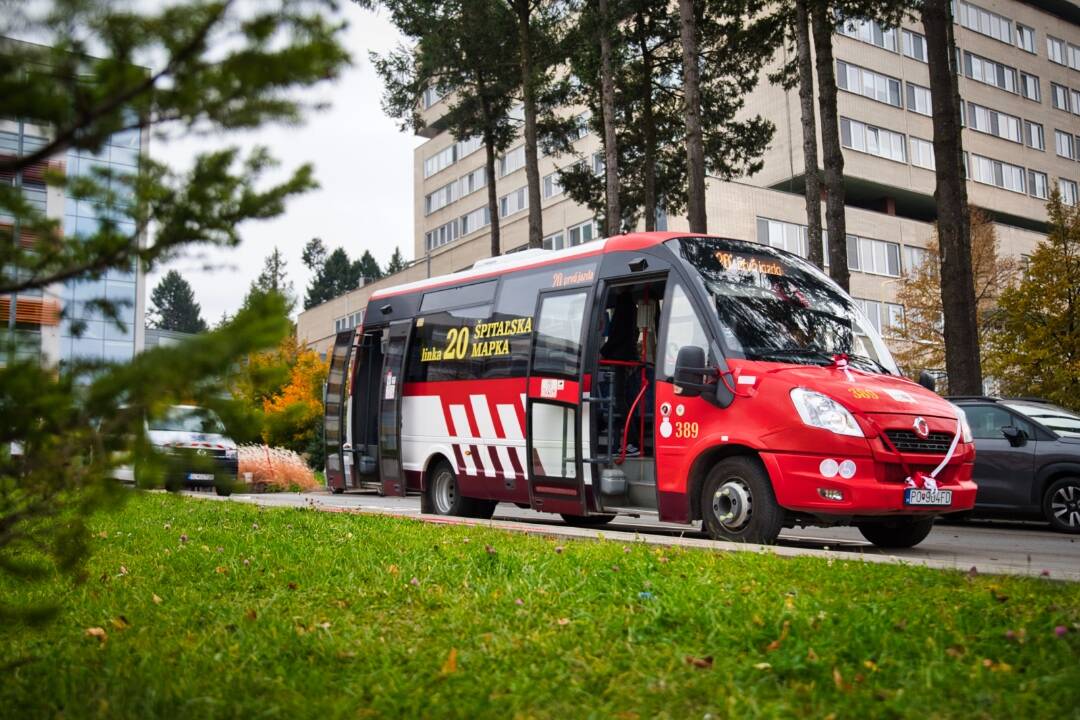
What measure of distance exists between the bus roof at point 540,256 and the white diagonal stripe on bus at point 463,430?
Answer: 1.76 metres

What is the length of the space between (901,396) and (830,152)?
11642 mm

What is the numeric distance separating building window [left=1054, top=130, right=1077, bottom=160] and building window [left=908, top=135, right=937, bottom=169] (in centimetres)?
1393

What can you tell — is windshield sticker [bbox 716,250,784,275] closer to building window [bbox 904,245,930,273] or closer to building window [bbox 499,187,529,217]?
building window [bbox 904,245,930,273]

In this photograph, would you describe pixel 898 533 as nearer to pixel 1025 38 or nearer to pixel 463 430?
pixel 463 430

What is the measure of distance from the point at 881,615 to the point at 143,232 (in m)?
3.47

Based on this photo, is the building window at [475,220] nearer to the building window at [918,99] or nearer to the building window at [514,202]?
the building window at [514,202]

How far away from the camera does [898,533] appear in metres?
10.1

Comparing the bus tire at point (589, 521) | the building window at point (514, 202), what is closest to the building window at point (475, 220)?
the building window at point (514, 202)

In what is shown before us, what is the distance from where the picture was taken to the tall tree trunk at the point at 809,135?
20453 mm

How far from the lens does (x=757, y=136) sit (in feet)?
95.8

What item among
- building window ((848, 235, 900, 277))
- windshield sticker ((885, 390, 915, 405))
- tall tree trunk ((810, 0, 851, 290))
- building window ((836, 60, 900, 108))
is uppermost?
building window ((836, 60, 900, 108))

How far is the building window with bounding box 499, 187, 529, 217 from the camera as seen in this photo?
2438 inches


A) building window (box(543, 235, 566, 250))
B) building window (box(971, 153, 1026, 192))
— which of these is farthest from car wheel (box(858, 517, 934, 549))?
building window (box(971, 153, 1026, 192))

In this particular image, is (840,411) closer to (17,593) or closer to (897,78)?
(17,593)
